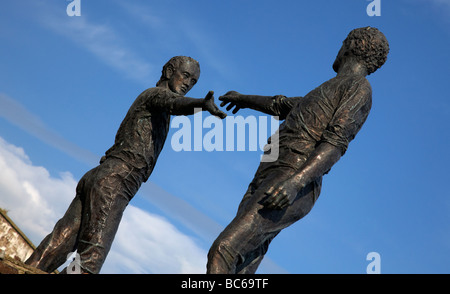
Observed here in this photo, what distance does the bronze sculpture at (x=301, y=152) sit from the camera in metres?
7.39

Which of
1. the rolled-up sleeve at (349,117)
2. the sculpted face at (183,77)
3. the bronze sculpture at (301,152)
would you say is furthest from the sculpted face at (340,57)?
the sculpted face at (183,77)

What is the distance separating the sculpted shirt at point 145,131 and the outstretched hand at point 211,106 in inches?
32.2

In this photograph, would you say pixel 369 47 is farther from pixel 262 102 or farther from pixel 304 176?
pixel 304 176

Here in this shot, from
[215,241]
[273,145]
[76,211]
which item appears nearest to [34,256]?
[76,211]

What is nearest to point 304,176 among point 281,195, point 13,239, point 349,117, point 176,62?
point 281,195

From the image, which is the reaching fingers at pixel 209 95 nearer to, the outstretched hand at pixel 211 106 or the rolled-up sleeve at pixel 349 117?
the outstretched hand at pixel 211 106

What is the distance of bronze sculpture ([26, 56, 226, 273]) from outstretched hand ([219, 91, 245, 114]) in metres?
0.66

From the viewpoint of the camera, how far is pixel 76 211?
9133 millimetres

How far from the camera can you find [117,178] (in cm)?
920

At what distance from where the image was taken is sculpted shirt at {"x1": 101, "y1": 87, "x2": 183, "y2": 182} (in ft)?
30.8

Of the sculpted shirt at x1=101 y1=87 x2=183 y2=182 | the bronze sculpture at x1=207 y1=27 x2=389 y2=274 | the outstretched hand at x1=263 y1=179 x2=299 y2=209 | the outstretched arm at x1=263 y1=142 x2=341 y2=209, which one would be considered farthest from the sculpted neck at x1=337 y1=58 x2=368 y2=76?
the sculpted shirt at x1=101 y1=87 x2=183 y2=182

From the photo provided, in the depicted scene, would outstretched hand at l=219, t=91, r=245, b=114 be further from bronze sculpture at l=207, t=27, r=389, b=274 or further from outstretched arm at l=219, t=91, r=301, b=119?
bronze sculpture at l=207, t=27, r=389, b=274

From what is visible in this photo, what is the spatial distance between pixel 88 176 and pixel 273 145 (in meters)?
2.49
